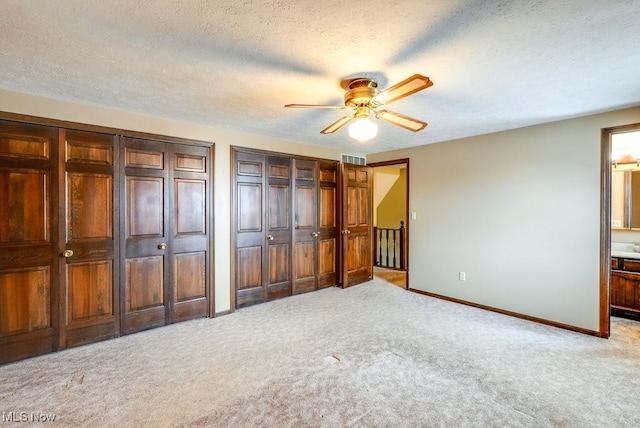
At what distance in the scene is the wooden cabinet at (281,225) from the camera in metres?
4.00

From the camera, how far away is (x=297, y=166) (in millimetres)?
4547

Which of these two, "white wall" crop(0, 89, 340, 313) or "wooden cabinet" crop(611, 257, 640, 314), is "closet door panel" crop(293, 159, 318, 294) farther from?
"wooden cabinet" crop(611, 257, 640, 314)

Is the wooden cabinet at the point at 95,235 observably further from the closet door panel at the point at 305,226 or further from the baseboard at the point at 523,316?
the baseboard at the point at 523,316

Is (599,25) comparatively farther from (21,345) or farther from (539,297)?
(21,345)

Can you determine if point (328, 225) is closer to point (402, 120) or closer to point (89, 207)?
point (402, 120)

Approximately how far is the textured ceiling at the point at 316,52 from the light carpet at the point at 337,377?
2307 mm

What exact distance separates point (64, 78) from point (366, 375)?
3.30 metres

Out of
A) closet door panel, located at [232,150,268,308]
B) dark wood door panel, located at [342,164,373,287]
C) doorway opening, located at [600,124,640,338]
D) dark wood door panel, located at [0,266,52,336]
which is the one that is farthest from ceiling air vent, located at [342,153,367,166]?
dark wood door panel, located at [0,266,52,336]

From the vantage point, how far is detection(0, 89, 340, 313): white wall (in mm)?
2666

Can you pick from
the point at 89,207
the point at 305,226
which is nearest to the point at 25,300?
the point at 89,207

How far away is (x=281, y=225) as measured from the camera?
14.4 ft

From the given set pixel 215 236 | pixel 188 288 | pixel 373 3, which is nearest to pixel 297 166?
pixel 215 236

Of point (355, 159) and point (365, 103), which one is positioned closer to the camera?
point (365, 103)

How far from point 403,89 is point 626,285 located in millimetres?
3843
